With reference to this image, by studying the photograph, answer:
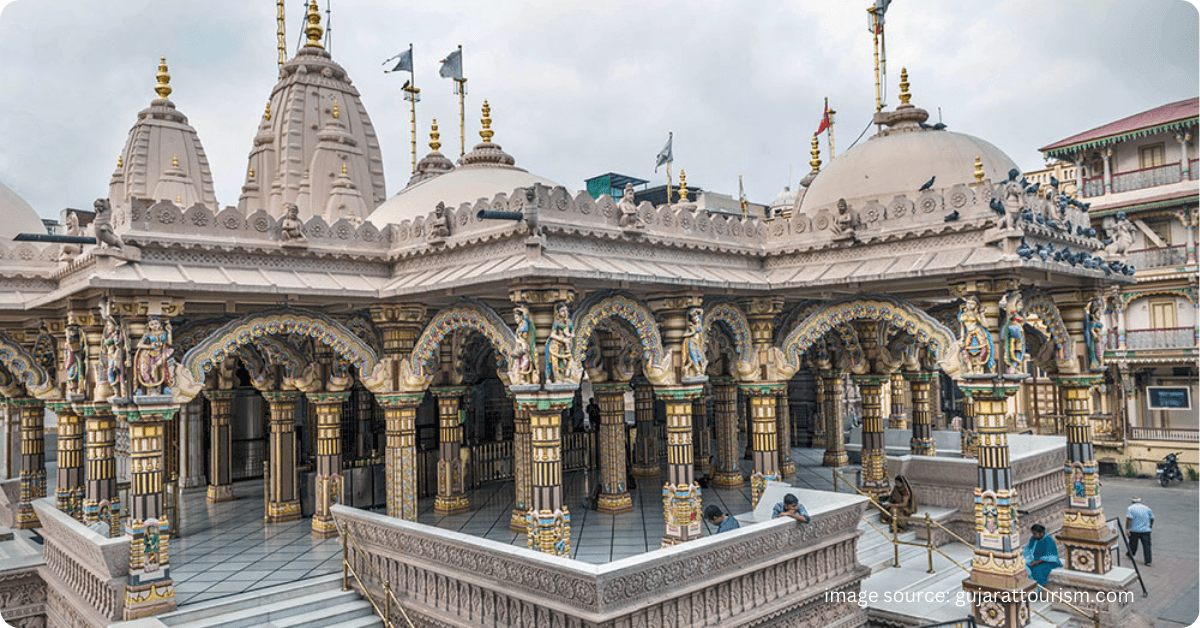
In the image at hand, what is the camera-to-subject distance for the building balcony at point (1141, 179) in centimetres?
2730

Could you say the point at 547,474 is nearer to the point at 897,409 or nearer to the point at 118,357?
the point at 118,357

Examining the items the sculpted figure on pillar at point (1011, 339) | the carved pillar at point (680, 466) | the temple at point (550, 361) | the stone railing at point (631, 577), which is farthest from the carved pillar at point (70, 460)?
the sculpted figure on pillar at point (1011, 339)

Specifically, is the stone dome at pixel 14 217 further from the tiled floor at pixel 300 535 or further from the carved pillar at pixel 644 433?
the carved pillar at pixel 644 433

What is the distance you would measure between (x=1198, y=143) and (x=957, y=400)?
13555 millimetres

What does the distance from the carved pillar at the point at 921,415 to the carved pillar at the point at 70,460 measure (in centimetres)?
1602

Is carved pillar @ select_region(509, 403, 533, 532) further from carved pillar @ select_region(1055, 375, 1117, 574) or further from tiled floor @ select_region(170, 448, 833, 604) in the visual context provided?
carved pillar @ select_region(1055, 375, 1117, 574)

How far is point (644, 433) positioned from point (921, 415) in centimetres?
595

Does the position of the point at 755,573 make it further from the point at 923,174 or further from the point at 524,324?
the point at 923,174

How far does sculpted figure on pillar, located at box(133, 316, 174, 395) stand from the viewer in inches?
393

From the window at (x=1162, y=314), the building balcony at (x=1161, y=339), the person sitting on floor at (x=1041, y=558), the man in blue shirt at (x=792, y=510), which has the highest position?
the window at (x=1162, y=314)

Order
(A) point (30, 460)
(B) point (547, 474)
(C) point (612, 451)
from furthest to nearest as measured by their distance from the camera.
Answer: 1. (A) point (30, 460)
2. (C) point (612, 451)
3. (B) point (547, 474)

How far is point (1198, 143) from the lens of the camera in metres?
26.8

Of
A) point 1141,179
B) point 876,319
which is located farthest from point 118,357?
point 1141,179

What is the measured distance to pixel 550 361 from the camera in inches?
404
